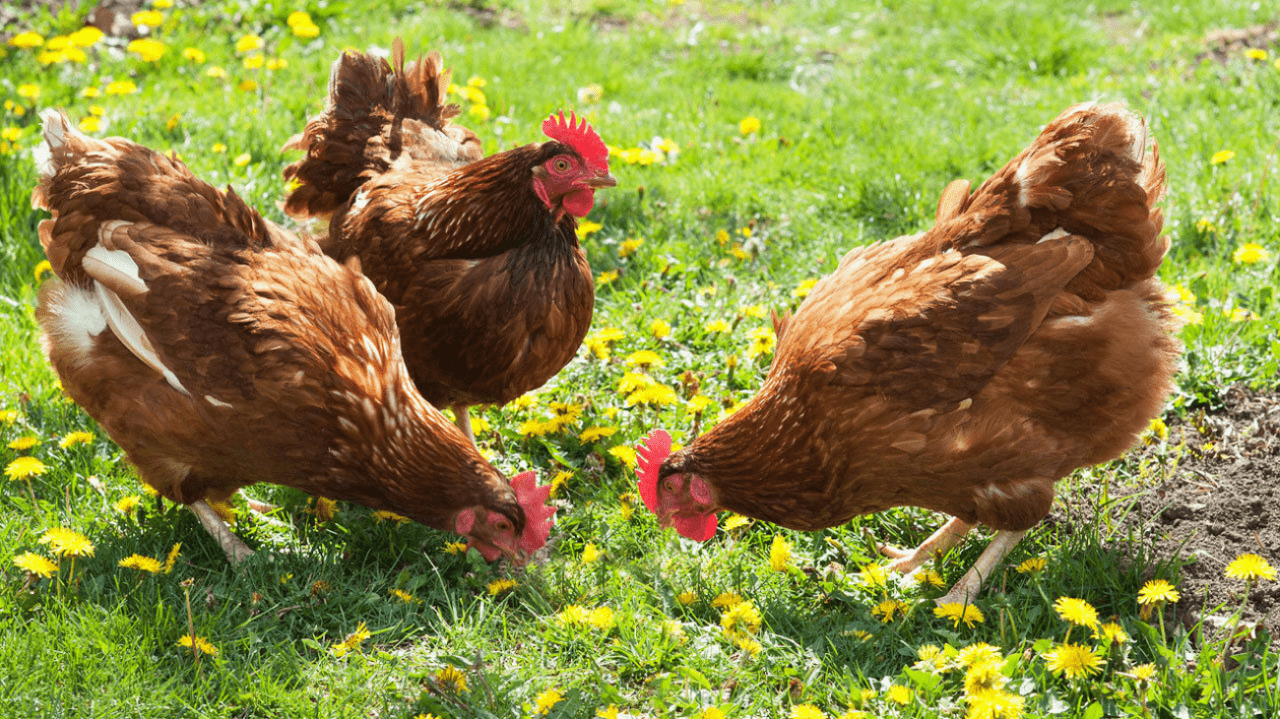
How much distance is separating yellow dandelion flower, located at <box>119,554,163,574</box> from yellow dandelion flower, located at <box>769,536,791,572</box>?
2013 mm

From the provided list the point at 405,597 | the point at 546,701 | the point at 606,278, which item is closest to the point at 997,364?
the point at 546,701

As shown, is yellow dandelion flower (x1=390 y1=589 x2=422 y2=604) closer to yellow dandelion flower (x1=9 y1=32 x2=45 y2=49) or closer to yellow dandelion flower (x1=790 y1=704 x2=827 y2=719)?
yellow dandelion flower (x1=790 y1=704 x2=827 y2=719)

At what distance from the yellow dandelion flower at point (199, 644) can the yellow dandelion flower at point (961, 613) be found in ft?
7.18

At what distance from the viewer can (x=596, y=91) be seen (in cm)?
666

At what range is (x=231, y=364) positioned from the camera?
3.04 meters

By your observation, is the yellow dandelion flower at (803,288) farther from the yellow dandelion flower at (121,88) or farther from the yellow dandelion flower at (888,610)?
the yellow dandelion flower at (121,88)

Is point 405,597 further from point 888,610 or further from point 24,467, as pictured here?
point 888,610

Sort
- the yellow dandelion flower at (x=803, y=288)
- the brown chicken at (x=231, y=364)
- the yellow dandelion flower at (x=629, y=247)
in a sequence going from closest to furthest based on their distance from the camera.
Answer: the brown chicken at (x=231, y=364)
the yellow dandelion flower at (x=803, y=288)
the yellow dandelion flower at (x=629, y=247)

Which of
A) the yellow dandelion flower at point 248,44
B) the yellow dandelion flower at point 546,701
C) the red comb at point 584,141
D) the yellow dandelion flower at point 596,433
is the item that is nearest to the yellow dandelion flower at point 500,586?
the yellow dandelion flower at point 546,701

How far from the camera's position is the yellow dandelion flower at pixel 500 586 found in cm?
320

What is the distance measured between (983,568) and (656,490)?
3.64 ft

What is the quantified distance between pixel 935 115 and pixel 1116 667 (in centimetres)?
466

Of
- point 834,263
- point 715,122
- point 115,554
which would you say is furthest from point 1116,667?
point 715,122

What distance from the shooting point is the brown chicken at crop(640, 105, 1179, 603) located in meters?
2.93
